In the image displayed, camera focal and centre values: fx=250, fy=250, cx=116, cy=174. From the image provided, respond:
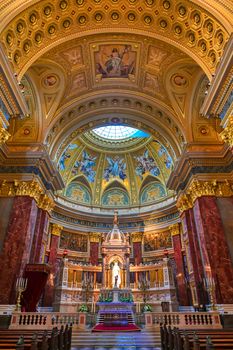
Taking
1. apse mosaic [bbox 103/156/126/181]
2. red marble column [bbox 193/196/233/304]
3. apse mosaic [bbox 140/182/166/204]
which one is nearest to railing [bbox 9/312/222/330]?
red marble column [bbox 193/196/233/304]

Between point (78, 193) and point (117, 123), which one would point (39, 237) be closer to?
point (117, 123)

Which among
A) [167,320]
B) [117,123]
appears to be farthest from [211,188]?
[117,123]

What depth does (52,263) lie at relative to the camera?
19.7m

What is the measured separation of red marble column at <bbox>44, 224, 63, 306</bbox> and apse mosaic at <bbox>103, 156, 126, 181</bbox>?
7924 millimetres

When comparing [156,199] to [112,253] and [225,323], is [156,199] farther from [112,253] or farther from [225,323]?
[225,323]

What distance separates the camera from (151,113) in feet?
55.4

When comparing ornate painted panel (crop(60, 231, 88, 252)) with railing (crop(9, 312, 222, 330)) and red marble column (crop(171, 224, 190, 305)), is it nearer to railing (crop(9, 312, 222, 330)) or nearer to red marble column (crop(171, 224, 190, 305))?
red marble column (crop(171, 224, 190, 305))

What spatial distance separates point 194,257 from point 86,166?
15.3 meters

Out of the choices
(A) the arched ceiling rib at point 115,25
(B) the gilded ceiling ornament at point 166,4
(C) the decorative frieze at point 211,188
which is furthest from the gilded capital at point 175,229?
(B) the gilded ceiling ornament at point 166,4

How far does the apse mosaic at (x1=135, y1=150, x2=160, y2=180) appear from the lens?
25045mm

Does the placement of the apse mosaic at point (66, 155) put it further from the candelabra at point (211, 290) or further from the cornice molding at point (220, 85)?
the candelabra at point (211, 290)

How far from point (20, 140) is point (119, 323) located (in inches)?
450

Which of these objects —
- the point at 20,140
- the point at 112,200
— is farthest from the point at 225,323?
the point at 112,200

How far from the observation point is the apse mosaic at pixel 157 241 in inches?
869
